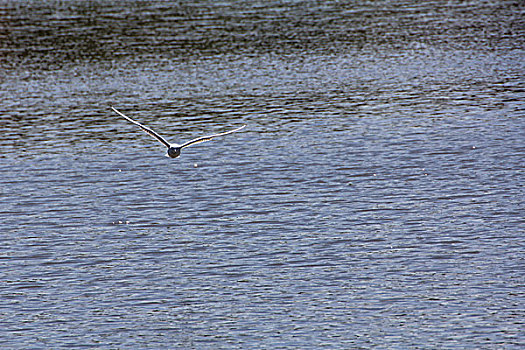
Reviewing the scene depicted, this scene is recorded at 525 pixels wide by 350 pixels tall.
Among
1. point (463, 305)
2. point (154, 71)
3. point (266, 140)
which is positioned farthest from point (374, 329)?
point (154, 71)

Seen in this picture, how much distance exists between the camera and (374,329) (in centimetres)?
3309

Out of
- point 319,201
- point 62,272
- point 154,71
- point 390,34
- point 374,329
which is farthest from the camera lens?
point 390,34

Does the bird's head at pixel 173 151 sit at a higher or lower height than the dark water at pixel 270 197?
higher

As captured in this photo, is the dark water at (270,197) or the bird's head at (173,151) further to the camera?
the bird's head at (173,151)

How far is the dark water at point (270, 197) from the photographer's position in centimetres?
3469

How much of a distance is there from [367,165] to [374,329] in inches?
905

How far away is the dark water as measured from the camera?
114ft

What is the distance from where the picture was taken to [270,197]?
164 feet

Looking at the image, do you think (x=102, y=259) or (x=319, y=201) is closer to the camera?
(x=102, y=259)

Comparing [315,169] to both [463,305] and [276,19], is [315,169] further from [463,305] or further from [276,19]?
[276,19]

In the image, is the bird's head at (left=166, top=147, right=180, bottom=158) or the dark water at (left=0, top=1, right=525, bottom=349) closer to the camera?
the dark water at (left=0, top=1, right=525, bottom=349)

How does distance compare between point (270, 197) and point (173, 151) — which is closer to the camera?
point (173, 151)

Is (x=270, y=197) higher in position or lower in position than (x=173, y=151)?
lower

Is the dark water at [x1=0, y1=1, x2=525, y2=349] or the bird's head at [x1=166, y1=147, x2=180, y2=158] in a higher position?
the bird's head at [x1=166, y1=147, x2=180, y2=158]
